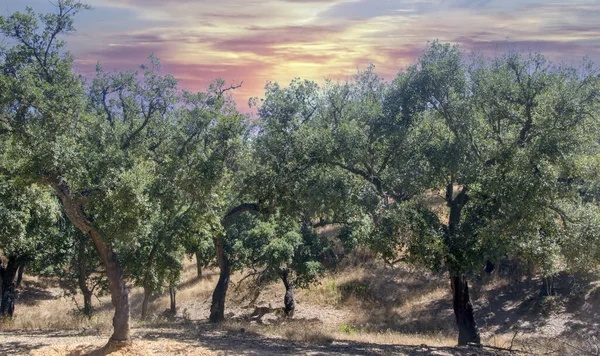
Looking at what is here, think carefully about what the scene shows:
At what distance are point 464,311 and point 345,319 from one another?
1300 cm

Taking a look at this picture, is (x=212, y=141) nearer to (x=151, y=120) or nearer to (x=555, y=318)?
(x=151, y=120)

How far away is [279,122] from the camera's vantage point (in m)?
16.9

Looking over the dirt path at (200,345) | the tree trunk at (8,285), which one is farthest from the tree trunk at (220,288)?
the tree trunk at (8,285)

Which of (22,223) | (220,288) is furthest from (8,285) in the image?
(220,288)

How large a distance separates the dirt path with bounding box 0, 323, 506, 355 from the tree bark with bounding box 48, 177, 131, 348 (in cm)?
63

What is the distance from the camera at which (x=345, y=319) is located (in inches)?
1106

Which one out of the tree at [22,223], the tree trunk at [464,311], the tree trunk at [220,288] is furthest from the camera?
the tree trunk at [220,288]

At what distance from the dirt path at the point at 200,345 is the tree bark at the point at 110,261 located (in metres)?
0.63

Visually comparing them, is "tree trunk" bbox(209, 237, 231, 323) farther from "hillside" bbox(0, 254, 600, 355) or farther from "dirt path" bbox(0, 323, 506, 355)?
"dirt path" bbox(0, 323, 506, 355)

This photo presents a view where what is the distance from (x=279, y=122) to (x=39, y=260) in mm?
15547

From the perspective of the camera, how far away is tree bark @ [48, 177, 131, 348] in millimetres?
12062

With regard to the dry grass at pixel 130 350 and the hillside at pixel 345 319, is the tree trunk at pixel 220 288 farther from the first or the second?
the dry grass at pixel 130 350

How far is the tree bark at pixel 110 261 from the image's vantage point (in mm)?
12062

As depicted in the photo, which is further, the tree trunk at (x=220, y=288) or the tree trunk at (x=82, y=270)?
the tree trunk at (x=82, y=270)
